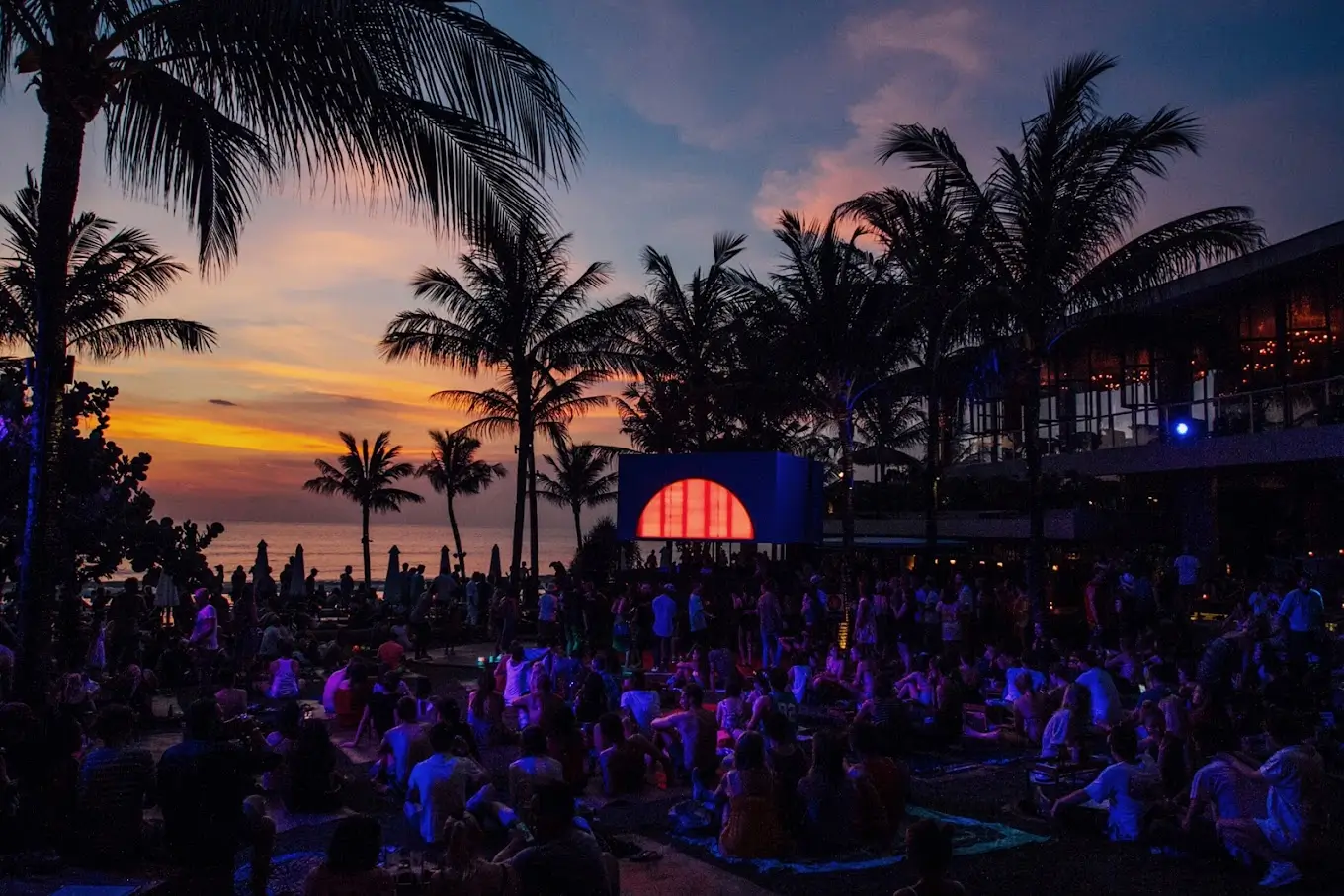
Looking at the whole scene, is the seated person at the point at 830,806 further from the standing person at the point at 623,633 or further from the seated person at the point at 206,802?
the standing person at the point at 623,633

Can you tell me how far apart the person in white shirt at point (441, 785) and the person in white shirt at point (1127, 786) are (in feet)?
15.2

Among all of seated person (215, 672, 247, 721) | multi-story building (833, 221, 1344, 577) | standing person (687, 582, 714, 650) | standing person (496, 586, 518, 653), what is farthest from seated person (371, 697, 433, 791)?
multi-story building (833, 221, 1344, 577)

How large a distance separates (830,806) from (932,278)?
621 inches

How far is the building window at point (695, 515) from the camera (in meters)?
20.2

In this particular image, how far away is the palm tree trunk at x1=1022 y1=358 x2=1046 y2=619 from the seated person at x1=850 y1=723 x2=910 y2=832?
29.7ft

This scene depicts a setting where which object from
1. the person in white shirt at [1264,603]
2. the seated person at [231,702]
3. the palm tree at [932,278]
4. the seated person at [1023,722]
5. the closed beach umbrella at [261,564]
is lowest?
the seated person at [1023,722]

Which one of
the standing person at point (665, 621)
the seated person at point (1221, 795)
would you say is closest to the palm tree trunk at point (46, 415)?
the seated person at point (1221, 795)

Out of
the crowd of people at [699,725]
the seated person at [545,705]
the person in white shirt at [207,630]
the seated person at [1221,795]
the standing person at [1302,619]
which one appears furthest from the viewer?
the person in white shirt at [207,630]

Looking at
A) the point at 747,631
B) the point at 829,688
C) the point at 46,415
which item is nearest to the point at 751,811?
the point at 46,415

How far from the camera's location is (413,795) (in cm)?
763

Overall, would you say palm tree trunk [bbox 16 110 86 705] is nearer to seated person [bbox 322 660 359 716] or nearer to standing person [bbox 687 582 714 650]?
seated person [bbox 322 660 359 716]

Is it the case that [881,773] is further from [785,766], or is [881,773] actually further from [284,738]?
[284,738]

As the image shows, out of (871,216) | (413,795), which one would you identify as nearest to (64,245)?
(413,795)

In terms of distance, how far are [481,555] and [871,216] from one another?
137960 millimetres
